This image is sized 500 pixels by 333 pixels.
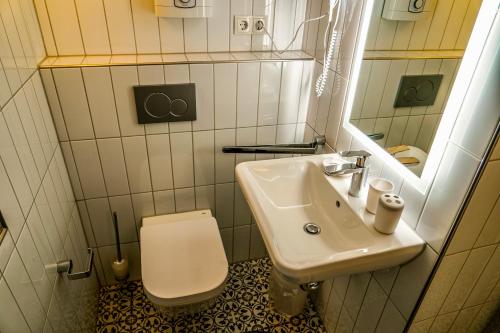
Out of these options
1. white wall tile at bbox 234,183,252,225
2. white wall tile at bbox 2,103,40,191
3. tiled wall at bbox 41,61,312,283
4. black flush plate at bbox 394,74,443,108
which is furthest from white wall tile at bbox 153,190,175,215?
black flush plate at bbox 394,74,443,108

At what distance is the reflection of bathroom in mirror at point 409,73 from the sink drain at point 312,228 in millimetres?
380

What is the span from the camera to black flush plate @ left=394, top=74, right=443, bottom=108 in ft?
3.25

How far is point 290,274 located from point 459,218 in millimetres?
479

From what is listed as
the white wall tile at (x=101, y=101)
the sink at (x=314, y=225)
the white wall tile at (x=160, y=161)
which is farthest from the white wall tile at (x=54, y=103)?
the sink at (x=314, y=225)

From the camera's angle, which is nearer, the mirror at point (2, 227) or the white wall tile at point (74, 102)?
the mirror at point (2, 227)

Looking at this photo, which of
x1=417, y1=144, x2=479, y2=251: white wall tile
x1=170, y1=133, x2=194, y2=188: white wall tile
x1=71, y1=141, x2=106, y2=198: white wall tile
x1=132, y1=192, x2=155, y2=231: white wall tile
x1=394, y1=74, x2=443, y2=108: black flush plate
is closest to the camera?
x1=417, y1=144, x2=479, y2=251: white wall tile

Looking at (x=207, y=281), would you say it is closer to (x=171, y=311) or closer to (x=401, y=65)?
(x=171, y=311)

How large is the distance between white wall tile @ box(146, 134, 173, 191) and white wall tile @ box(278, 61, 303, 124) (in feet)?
1.88

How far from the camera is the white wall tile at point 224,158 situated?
1643 mm

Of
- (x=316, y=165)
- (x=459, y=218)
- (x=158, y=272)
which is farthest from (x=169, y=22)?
(x=459, y=218)

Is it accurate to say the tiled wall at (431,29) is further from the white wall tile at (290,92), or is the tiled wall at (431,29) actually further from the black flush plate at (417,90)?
the white wall tile at (290,92)

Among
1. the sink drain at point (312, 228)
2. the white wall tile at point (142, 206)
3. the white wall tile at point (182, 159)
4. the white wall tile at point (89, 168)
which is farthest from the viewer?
the white wall tile at point (142, 206)

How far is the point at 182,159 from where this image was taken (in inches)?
64.9

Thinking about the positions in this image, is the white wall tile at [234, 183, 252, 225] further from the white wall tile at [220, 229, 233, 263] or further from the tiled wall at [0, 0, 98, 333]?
the tiled wall at [0, 0, 98, 333]
